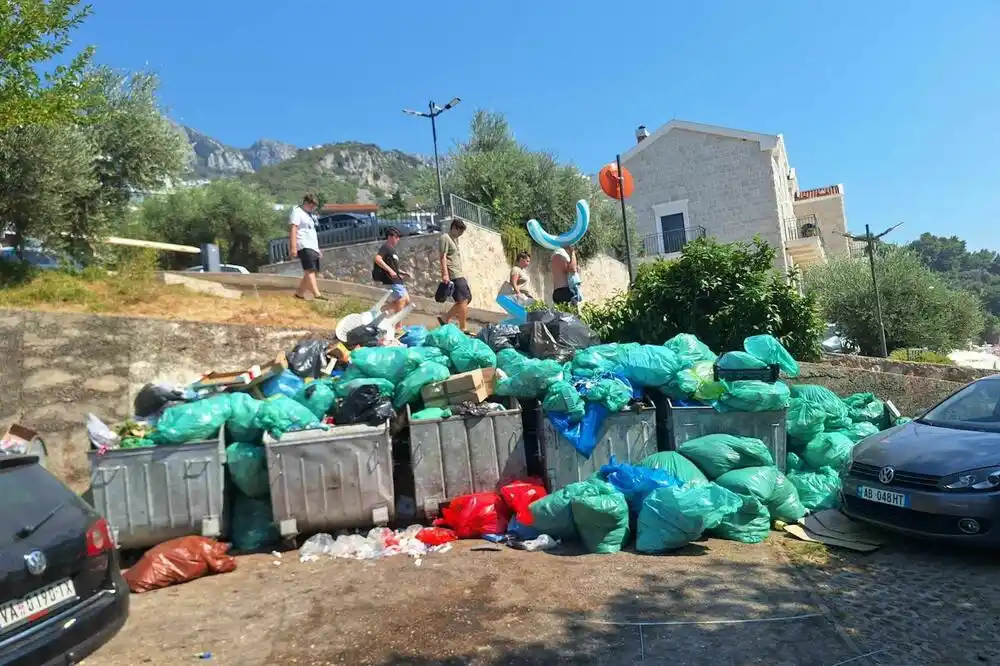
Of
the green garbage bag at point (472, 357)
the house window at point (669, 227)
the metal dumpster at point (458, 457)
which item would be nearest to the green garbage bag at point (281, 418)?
the metal dumpster at point (458, 457)

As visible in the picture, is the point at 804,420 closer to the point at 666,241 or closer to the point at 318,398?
the point at 318,398

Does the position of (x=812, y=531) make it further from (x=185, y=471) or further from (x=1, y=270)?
(x=1, y=270)

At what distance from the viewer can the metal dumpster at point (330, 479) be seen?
17.2ft

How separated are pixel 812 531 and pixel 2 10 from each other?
9450 millimetres

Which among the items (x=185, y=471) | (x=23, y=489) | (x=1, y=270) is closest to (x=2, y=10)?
(x=1, y=270)

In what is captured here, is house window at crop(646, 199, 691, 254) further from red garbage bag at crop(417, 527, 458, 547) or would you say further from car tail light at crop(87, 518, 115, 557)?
car tail light at crop(87, 518, 115, 557)

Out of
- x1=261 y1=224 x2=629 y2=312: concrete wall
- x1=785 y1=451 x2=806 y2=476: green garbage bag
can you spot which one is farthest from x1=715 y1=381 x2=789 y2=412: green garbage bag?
x1=261 y1=224 x2=629 y2=312: concrete wall

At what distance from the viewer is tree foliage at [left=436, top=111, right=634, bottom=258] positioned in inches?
782

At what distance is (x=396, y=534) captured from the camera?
5.41 m

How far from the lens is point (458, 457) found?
5621mm

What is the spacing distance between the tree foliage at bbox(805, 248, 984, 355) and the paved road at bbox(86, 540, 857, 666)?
61.8ft

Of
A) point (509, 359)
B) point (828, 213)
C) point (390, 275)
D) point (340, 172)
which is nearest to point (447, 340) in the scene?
point (509, 359)

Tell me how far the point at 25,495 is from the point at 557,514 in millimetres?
3327

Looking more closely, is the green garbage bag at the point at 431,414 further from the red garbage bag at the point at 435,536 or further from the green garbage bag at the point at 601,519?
the green garbage bag at the point at 601,519
